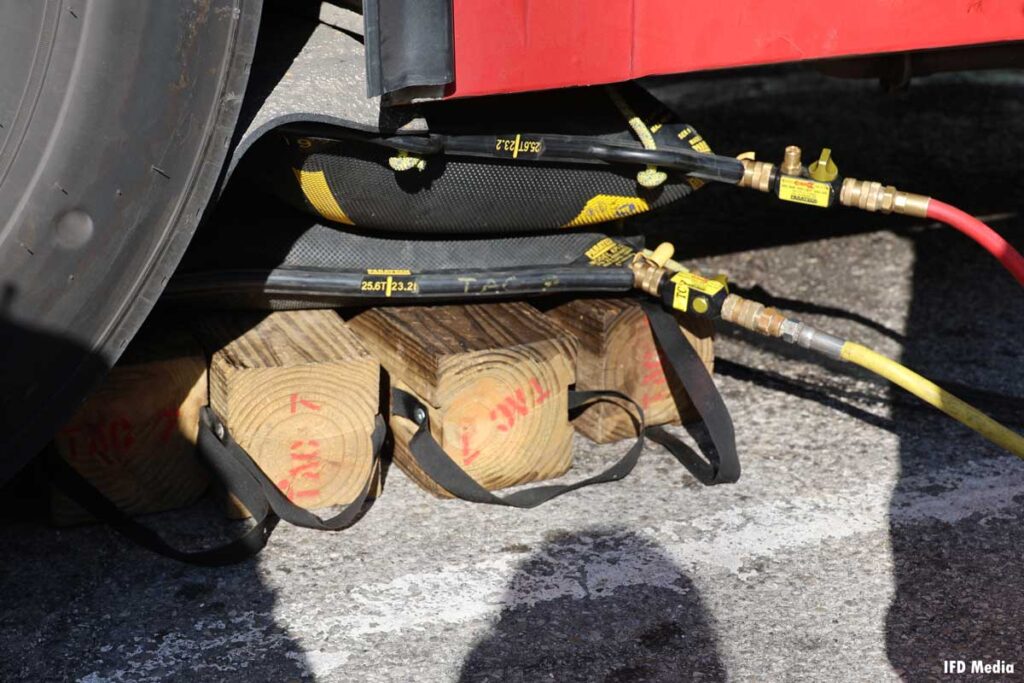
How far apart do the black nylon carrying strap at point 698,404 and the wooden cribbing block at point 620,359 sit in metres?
0.04

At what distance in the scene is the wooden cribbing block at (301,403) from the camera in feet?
7.12

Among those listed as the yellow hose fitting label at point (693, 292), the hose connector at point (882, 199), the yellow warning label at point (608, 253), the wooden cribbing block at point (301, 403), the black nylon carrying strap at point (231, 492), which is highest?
the hose connector at point (882, 199)

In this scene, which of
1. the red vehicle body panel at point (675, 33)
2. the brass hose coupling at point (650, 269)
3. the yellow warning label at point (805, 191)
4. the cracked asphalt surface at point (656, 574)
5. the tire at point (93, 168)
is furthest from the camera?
the brass hose coupling at point (650, 269)

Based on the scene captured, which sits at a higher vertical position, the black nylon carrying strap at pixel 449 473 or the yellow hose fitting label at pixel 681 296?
the yellow hose fitting label at pixel 681 296

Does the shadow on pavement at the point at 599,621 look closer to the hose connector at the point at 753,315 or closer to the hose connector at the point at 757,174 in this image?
the hose connector at the point at 753,315

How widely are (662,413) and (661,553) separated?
1.56ft

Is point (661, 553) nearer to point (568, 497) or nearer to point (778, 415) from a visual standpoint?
point (568, 497)

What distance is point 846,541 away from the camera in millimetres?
2129

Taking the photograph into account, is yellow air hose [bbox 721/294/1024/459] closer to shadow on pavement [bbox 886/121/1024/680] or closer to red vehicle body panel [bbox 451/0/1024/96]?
shadow on pavement [bbox 886/121/1024/680]

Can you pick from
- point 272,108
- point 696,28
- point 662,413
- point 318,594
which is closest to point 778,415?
point 662,413

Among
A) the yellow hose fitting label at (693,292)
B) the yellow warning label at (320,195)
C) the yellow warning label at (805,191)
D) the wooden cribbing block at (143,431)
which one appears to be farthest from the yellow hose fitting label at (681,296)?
the wooden cribbing block at (143,431)

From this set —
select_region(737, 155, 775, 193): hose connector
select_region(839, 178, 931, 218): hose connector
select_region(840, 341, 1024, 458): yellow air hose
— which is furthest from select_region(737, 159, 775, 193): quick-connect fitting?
select_region(840, 341, 1024, 458): yellow air hose

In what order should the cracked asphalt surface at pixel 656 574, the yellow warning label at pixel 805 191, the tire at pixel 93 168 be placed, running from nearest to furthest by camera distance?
the tire at pixel 93 168 < the cracked asphalt surface at pixel 656 574 < the yellow warning label at pixel 805 191

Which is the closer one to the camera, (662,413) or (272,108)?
(272,108)
